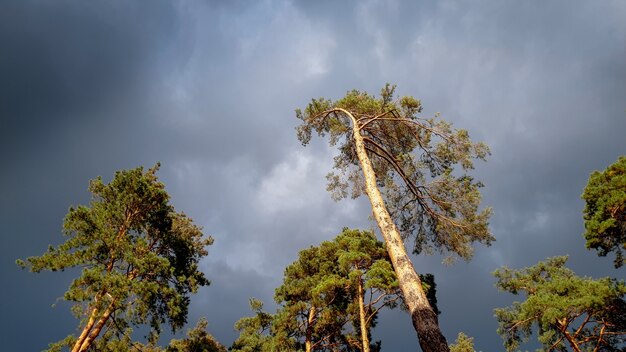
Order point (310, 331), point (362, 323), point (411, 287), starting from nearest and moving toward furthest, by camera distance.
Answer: point (411, 287) → point (362, 323) → point (310, 331)

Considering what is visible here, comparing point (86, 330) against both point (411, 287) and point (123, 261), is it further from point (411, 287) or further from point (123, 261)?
point (411, 287)

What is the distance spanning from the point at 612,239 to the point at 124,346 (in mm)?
21611

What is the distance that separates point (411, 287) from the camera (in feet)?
24.6

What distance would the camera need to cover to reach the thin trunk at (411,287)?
20.3ft

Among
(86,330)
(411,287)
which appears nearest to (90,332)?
(86,330)

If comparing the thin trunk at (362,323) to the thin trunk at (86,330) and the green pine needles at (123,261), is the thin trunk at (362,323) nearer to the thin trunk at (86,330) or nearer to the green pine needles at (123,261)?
the green pine needles at (123,261)

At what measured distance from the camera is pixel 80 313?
12.9m

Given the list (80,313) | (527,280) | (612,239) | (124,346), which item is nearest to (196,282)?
(124,346)

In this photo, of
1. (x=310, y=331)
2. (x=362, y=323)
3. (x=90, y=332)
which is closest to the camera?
(x=90, y=332)

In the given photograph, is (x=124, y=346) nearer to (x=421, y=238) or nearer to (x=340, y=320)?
(x=340, y=320)

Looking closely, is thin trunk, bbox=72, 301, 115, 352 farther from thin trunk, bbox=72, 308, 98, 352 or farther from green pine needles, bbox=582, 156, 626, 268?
green pine needles, bbox=582, 156, 626, 268

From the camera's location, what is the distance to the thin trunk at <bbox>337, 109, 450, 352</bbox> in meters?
6.19

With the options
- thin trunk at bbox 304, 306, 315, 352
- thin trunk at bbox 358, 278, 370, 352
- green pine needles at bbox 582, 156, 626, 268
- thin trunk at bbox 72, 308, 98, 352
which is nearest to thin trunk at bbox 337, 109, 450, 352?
thin trunk at bbox 358, 278, 370, 352

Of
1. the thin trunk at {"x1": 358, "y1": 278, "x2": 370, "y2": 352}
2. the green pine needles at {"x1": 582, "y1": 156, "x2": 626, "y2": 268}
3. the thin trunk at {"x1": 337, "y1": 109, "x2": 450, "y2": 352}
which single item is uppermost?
the green pine needles at {"x1": 582, "y1": 156, "x2": 626, "y2": 268}
